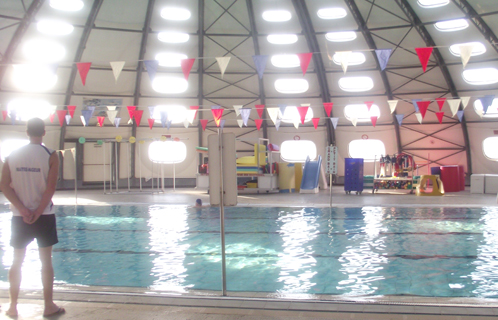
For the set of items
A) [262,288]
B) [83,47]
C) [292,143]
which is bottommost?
[262,288]

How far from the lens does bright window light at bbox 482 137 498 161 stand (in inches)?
765

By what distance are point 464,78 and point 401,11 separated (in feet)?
15.8

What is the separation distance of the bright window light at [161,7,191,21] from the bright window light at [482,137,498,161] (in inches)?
580

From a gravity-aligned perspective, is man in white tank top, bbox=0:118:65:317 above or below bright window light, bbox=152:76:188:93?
below

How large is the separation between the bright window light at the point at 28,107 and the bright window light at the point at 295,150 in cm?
1138

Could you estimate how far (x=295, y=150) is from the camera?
21.9 m

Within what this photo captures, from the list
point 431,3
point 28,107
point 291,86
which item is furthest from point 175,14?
point 431,3

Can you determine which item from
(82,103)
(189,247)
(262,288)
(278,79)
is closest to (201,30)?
(278,79)

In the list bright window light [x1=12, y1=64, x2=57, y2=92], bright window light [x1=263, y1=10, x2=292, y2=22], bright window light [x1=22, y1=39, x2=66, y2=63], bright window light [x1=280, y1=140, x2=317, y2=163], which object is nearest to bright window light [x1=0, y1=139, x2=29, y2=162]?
A: bright window light [x1=12, y1=64, x2=57, y2=92]

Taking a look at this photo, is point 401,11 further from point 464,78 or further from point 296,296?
point 296,296

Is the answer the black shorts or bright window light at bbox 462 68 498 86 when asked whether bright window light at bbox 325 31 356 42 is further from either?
the black shorts

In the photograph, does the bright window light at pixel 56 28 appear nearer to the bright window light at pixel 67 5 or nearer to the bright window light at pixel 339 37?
the bright window light at pixel 67 5

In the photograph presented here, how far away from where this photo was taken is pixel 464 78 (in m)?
18.1

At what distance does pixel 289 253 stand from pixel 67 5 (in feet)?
45.8
